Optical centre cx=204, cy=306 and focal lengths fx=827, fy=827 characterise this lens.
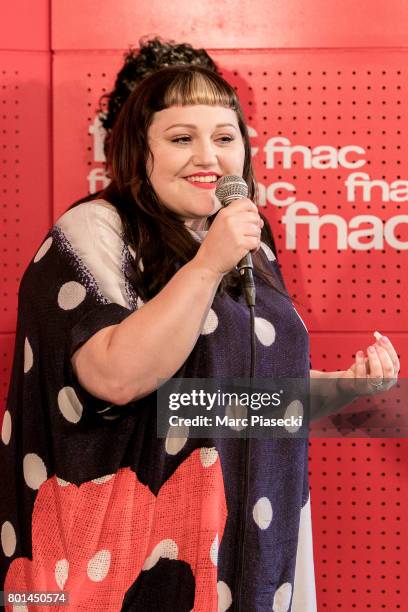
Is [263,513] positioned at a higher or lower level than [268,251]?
lower

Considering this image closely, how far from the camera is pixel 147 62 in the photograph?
7.07 feet

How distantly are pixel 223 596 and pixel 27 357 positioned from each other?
56cm

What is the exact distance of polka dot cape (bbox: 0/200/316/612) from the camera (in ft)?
4.69

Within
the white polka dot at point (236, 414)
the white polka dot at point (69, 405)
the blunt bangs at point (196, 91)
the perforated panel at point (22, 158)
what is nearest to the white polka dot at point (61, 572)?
the white polka dot at point (69, 405)

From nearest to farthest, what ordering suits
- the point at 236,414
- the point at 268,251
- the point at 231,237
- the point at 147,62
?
the point at 231,237 → the point at 236,414 → the point at 268,251 → the point at 147,62

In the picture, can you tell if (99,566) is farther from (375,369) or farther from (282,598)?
(375,369)

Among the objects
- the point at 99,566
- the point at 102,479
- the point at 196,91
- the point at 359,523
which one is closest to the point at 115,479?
the point at 102,479

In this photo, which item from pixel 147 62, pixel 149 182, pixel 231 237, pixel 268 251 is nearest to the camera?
pixel 231 237

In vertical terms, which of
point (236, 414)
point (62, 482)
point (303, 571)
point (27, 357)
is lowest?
point (303, 571)

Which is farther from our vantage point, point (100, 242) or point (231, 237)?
point (100, 242)

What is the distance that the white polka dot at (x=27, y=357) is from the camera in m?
1.48

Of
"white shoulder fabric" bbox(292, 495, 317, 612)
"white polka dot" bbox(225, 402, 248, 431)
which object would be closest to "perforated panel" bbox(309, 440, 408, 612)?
"white shoulder fabric" bbox(292, 495, 317, 612)

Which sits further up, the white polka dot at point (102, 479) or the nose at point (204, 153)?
the nose at point (204, 153)

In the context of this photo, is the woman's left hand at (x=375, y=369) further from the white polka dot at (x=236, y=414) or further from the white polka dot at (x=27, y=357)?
the white polka dot at (x=27, y=357)
